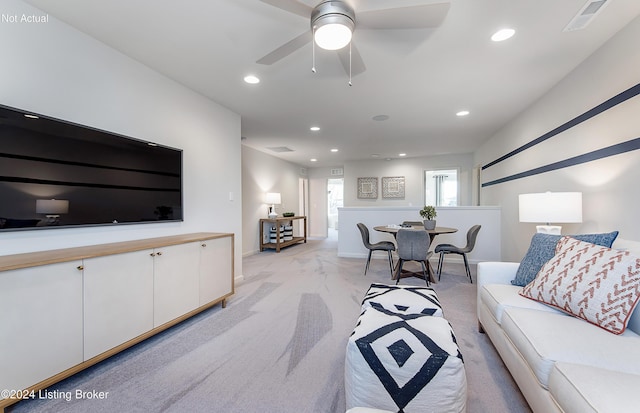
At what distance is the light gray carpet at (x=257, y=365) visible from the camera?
4.94ft

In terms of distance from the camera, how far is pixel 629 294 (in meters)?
1.37

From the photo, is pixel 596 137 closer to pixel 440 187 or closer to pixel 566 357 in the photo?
pixel 566 357

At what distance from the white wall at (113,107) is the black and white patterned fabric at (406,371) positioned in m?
2.26

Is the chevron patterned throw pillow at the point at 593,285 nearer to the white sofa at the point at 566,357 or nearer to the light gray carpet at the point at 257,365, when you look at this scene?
the white sofa at the point at 566,357

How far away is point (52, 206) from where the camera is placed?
188cm

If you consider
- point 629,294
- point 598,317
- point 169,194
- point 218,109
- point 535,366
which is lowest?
point 535,366

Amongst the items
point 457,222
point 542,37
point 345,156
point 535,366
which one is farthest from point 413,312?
point 345,156

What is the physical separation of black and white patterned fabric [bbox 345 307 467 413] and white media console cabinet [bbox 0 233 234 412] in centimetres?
169

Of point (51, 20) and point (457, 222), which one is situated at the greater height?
point (51, 20)

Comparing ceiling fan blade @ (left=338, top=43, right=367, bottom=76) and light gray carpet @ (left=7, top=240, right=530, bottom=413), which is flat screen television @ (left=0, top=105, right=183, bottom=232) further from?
ceiling fan blade @ (left=338, top=43, right=367, bottom=76)

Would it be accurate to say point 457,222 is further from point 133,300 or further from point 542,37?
point 133,300

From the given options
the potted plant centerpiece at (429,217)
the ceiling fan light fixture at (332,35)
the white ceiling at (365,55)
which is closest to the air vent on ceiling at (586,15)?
the white ceiling at (365,55)

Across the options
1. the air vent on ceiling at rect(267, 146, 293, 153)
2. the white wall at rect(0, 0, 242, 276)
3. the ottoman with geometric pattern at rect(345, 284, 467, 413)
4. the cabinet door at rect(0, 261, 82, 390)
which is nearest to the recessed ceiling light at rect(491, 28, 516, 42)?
the ottoman with geometric pattern at rect(345, 284, 467, 413)

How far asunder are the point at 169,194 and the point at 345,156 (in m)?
5.22
